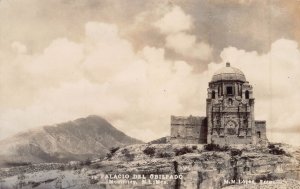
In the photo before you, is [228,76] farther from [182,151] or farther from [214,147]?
[182,151]

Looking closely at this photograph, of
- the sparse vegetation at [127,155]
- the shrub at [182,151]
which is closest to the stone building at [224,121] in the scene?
the shrub at [182,151]

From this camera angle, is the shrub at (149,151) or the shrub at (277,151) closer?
the shrub at (277,151)

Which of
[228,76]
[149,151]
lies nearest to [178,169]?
[149,151]

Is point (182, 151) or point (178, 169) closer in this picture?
point (178, 169)

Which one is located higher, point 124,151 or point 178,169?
point 124,151

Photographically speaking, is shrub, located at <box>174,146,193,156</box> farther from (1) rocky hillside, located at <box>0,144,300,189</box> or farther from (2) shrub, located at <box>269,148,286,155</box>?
(2) shrub, located at <box>269,148,286,155</box>

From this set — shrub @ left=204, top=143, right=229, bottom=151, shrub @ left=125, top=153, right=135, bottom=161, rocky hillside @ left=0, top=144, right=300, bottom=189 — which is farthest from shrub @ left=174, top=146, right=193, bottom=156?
shrub @ left=125, top=153, right=135, bottom=161

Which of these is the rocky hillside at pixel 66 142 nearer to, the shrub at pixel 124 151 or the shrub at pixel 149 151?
the shrub at pixel 124 151

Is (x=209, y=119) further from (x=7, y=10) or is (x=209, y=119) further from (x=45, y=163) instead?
(x=7, y=10)
